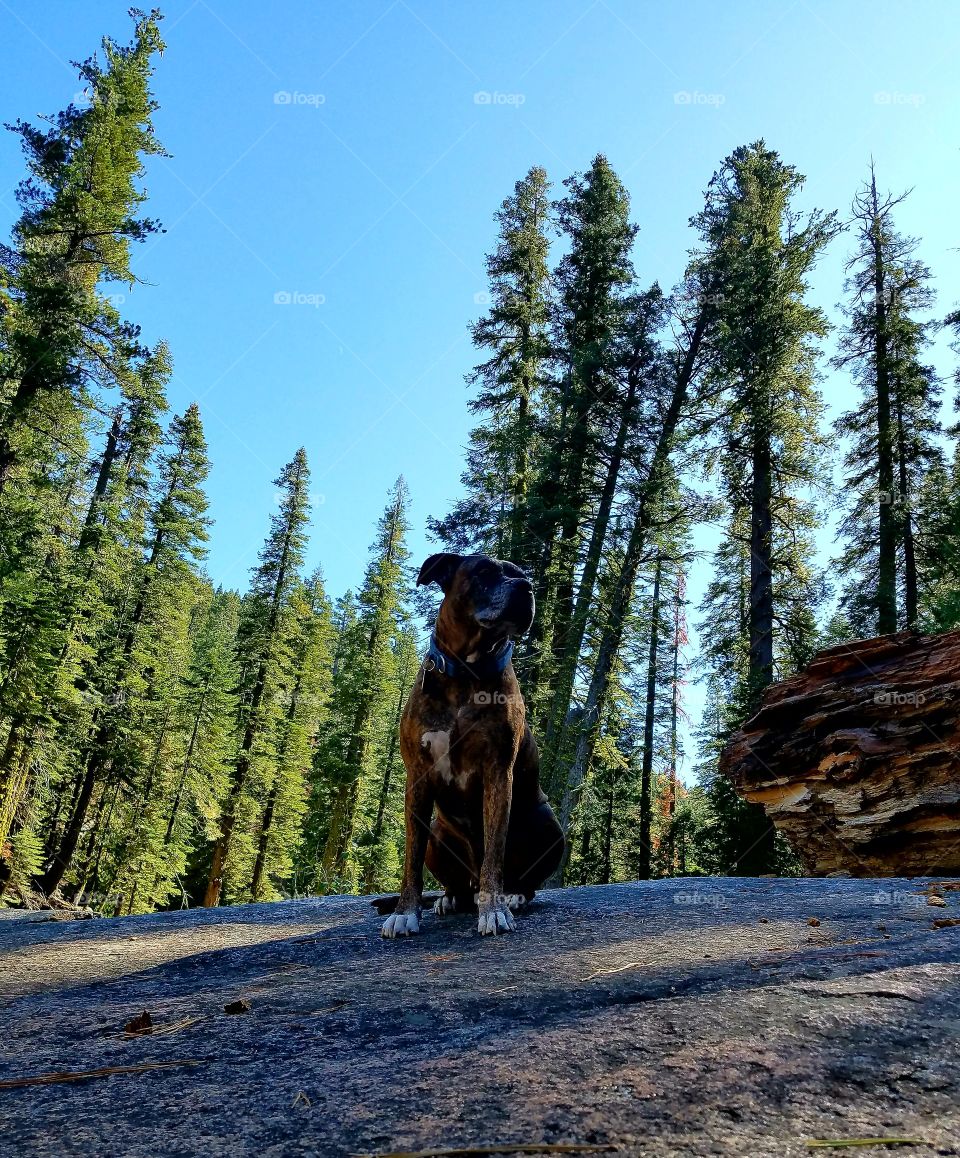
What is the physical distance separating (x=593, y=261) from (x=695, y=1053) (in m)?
23.3

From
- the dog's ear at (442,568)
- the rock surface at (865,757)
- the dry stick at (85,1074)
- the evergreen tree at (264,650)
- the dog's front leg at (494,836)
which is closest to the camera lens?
the dry stick at (85,1074)

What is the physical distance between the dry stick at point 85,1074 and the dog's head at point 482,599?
9.00 feet

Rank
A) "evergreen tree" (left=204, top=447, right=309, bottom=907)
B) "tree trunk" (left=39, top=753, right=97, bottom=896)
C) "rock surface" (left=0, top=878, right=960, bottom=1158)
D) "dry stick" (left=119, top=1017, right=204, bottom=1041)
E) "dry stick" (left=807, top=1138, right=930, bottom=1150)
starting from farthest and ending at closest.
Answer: "evergreen tree" (left=204, top=447, right=309, bottom=907) < "tree trunk" (left=39, top=753, right=97, bottom=896) < "dry stick" (left=119, top=1017, right=204, bottom=1041) < "rock surface" (left=0, top=878, right=960, bottom=1158) < "dry stick" (left=807, top=1138, right=930, bottom=1150)

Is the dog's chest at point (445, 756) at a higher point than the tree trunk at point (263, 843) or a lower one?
higher

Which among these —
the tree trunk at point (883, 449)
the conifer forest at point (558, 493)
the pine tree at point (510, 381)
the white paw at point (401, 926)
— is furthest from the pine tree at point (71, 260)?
the tree trunk at point (883, 449)

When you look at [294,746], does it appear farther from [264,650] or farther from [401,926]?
[401,926]

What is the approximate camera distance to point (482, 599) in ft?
15.2

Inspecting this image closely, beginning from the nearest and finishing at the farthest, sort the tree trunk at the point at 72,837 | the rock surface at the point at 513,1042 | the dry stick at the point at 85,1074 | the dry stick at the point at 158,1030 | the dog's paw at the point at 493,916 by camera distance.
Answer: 1. the rock surface at the point at 513,1042
2. the dry stick at the point at 85,1074
3. the dry stick at the point at 158,1030
4. the dog's paw at the point at 493,916
5. the tree trunk at the point at 72,837

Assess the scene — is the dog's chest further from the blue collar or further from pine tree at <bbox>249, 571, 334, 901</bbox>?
pine tree at <bbox>249, 571, 334, 901</bbox>

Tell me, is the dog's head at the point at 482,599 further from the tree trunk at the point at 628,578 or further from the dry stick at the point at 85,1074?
the tree trunk at the point at 628,578

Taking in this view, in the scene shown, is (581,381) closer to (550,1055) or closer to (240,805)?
(550,1055)

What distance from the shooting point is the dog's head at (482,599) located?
458cm

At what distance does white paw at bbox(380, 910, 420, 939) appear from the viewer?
443 centimetres

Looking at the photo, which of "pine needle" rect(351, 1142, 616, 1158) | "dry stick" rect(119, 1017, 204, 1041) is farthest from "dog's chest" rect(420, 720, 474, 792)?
"pine needle" rect(351, 1142, 616, 1158)
